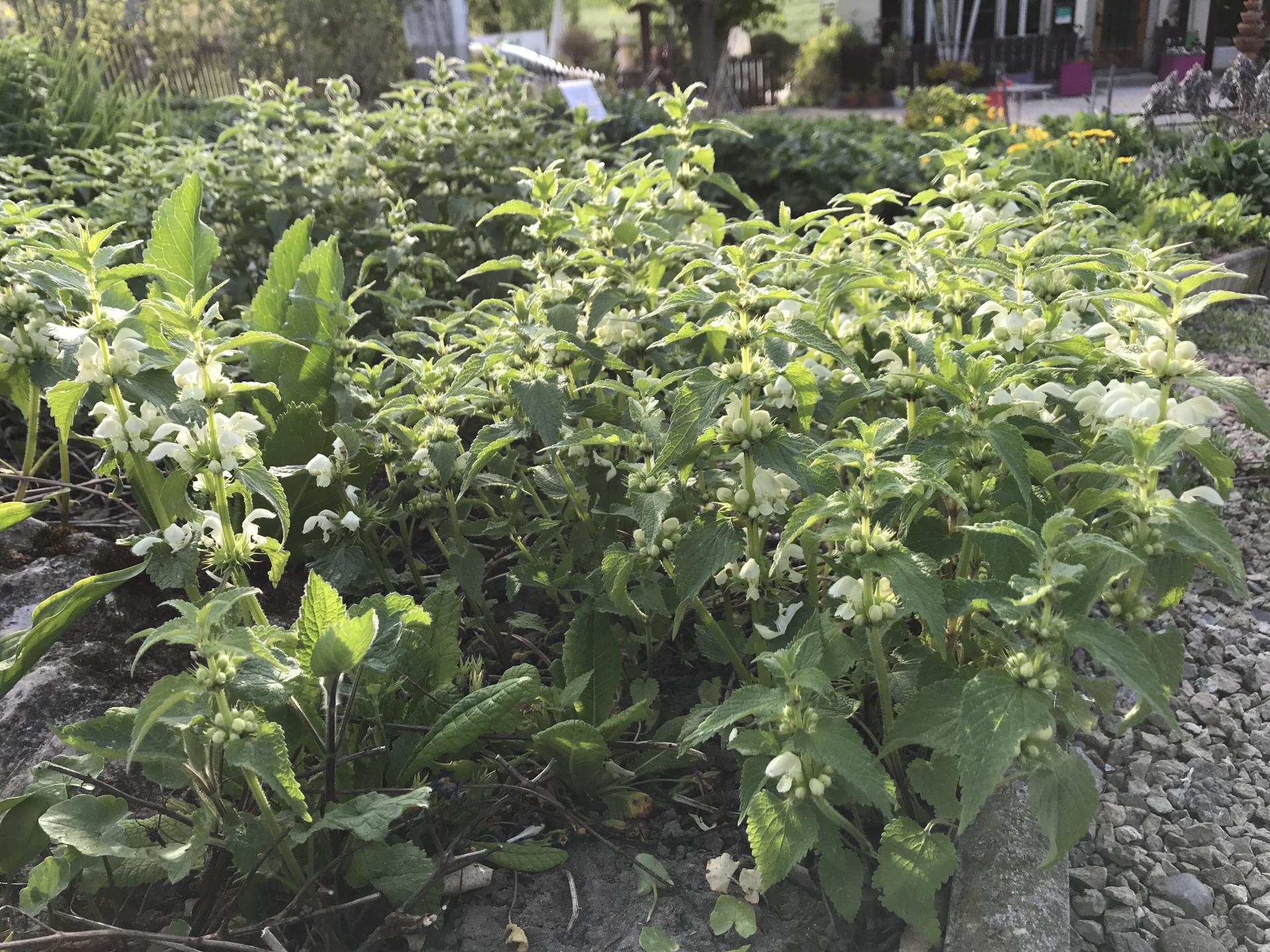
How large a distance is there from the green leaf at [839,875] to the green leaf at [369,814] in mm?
640

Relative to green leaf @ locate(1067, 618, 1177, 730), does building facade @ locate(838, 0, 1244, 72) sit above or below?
above

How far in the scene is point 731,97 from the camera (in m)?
14.5

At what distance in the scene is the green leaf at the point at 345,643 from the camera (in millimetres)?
1452

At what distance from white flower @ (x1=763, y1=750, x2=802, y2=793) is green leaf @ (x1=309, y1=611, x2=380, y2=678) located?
625 mm

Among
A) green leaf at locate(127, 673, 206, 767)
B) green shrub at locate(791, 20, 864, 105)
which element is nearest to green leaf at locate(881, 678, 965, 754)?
green leaf at locate(127, 673, 206, 767)

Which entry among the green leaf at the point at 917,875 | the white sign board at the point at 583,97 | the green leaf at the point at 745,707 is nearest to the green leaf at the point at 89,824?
the green leaf at the point at 745,707

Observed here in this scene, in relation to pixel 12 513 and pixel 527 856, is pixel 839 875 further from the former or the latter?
→ pixel 12 513

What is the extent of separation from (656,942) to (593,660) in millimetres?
566

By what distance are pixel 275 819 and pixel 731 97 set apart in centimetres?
1445

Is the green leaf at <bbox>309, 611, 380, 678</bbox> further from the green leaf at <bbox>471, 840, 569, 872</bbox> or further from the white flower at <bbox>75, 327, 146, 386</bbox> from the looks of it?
the white flower at <bbox>75, 327, 146, 386</bbox>

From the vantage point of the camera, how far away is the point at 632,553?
183cm

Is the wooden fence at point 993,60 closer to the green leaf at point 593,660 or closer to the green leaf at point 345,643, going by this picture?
the green leaf at point 593,660

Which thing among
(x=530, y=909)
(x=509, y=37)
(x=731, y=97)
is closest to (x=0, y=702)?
(x=530, y=909)

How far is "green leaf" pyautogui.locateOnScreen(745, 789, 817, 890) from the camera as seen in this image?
1.44 meters
